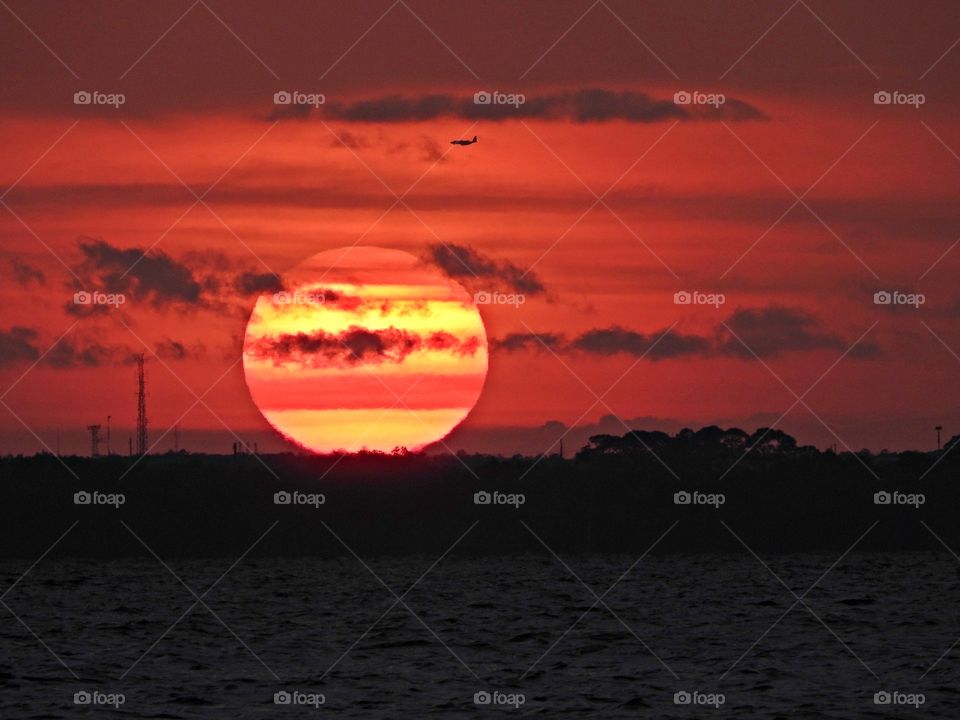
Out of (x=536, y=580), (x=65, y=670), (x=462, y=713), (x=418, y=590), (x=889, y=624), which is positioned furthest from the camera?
(x=536, y=580)

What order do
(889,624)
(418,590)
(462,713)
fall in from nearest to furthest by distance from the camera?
1. (462,713)
2. (889,624)
3. (418,590)

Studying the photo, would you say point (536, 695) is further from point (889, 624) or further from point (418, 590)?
point (418, 590)

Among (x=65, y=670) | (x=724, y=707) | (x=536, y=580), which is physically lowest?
(x=724, y=707)

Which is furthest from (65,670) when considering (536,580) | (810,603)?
(536,580)

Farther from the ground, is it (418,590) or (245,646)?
(418,590)

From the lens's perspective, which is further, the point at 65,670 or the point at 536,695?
the point at 65,670

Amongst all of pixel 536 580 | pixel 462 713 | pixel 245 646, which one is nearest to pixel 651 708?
pixel 462 713
